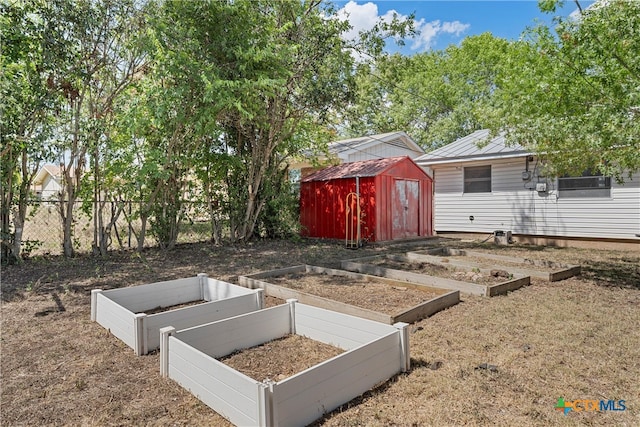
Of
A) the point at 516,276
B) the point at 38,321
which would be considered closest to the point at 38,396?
the point at 38,321

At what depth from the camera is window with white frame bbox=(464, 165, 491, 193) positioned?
11.9m

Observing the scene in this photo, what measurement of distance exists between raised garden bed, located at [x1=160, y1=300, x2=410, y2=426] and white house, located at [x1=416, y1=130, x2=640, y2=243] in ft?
25.2

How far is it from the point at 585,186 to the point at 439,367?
9.57m

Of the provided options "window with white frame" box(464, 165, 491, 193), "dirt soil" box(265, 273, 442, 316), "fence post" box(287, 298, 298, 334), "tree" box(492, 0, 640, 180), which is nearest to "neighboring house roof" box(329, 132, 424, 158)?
"window with white frame" box(464, 165, 491, 193)

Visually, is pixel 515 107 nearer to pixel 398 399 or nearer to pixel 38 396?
pixel 398 399

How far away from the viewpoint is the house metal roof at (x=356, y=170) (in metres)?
11.2

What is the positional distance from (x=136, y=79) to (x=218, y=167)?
301 cm

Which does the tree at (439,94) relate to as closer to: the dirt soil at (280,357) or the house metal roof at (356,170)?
the house metal roof at (356,170)

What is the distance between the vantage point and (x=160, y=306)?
471cm

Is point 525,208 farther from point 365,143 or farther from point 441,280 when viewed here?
point 365,143

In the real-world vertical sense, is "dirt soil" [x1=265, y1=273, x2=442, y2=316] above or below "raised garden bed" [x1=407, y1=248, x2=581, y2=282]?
below

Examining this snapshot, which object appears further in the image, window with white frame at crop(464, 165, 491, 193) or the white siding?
window with white frame at crop(464, 165, 491, 193)

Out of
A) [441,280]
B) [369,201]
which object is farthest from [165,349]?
[369,201]

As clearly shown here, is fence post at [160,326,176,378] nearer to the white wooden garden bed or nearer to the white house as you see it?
the white wooden garden bed
